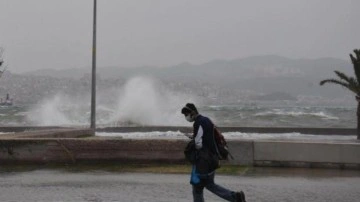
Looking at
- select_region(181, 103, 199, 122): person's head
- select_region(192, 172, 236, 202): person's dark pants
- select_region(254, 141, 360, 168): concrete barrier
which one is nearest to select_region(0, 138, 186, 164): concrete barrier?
select_region(254, 141, 360, 168): concrete barrier

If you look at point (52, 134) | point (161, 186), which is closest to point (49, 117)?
point (52, 134)

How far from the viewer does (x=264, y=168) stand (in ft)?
43.9

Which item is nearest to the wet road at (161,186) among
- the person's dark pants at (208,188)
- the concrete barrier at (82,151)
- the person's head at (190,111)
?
the concrete barrier at (82,151)

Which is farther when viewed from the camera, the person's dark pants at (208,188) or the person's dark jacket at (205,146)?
the person's dark pants at (208,188)

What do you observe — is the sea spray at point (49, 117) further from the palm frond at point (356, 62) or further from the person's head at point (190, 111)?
the person's head at point (190, 111)

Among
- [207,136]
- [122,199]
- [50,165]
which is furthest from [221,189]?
[50,165]

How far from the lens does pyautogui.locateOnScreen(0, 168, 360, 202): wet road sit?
9727mm

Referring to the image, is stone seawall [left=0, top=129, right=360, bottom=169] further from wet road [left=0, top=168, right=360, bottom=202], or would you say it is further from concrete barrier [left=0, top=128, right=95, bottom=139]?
concrete barrier [left=0, top=128, right=95, bottom=139]

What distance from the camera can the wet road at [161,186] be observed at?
31.9ft

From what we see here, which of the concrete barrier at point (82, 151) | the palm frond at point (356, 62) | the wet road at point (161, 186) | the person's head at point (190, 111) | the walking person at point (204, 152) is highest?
the palm frond at point (356, 62)

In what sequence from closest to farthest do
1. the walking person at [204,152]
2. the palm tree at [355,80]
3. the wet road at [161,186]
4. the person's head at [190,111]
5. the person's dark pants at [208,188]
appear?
the walking person at [204,152]
the person's dark pants at [208,188]
the person's head at [190,111]
the wet road at [161,186]
the palm tree at [355,80]

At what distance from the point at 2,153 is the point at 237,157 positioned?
5490 mm

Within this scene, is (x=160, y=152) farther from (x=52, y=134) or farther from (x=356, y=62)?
(x=356, y=62)

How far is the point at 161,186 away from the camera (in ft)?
35.8
